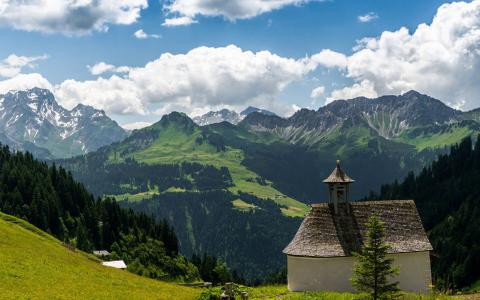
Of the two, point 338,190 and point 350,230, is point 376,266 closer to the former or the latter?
point 350,230

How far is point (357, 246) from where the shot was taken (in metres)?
51.0

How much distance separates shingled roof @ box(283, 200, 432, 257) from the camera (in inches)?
2018

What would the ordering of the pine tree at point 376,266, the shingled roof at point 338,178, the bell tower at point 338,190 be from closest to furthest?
the pine tree at point 376,266 < the bell tower at point 338,190 < the shingled roof at point 338,178

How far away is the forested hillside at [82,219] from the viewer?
148 m

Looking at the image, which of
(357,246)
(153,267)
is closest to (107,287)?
(357,246)

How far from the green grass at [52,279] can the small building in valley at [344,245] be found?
11276mm

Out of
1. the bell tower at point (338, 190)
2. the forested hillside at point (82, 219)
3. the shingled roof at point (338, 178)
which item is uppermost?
the shingled roof at point (338, 178)

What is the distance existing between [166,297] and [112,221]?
125 metres

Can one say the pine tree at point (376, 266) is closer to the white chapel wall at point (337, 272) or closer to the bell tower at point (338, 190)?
the white chapel wall at point (337, 272)

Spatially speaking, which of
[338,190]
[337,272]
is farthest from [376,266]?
[338,190]

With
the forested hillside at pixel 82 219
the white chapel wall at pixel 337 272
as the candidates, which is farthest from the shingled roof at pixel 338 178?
the forested hillside at pixel 82 219

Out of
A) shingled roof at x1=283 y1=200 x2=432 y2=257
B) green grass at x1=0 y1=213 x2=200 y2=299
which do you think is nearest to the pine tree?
shingled roof at x1=283 y1=200 x2=432 y2=257

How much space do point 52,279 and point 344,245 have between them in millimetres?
27477

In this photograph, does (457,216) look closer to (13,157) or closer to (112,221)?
(112,221)
